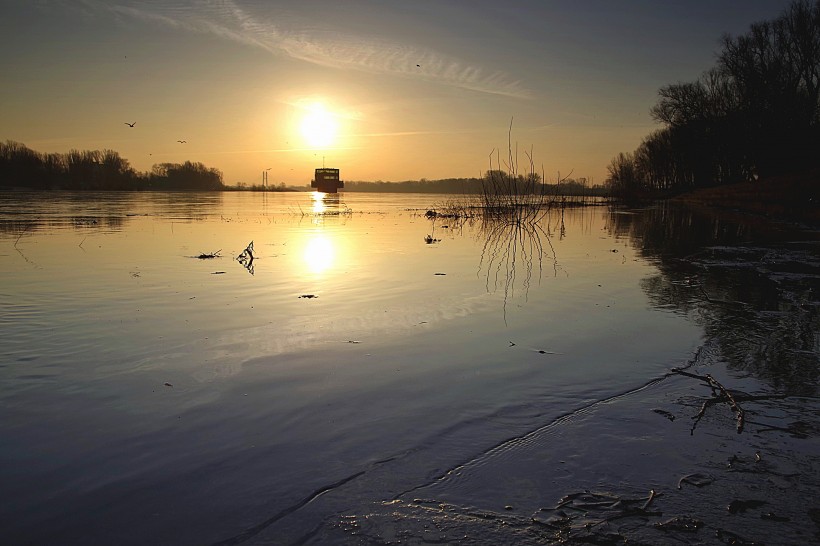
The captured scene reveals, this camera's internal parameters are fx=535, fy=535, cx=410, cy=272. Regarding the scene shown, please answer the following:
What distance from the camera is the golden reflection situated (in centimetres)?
1205

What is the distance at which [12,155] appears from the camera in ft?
399

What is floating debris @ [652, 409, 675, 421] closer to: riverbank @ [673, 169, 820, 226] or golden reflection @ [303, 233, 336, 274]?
golden reflection @ [303, 233, 336, 274]

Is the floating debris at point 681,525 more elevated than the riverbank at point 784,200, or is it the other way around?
the riverbank at point 784,200

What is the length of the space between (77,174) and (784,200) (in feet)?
486

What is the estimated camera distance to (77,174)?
5241 inches

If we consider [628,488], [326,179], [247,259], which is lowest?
[628,488]

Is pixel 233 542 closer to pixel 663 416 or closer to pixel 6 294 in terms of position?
pixel 663 416

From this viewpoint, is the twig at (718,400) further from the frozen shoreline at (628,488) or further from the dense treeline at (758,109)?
the dense treeline at (758,109)

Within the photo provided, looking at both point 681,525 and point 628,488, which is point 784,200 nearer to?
point 628,488

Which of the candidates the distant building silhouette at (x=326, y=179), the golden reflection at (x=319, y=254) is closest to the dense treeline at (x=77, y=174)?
the distant building silhouette at (x=326, y=179)

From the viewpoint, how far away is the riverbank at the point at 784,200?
24.6m

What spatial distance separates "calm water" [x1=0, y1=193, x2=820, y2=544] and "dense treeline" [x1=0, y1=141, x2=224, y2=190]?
124440 millimetres

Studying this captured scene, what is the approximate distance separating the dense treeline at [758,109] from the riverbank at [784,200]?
6543mm

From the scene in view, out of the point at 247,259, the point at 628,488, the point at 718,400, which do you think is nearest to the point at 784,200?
the point at 247,259
